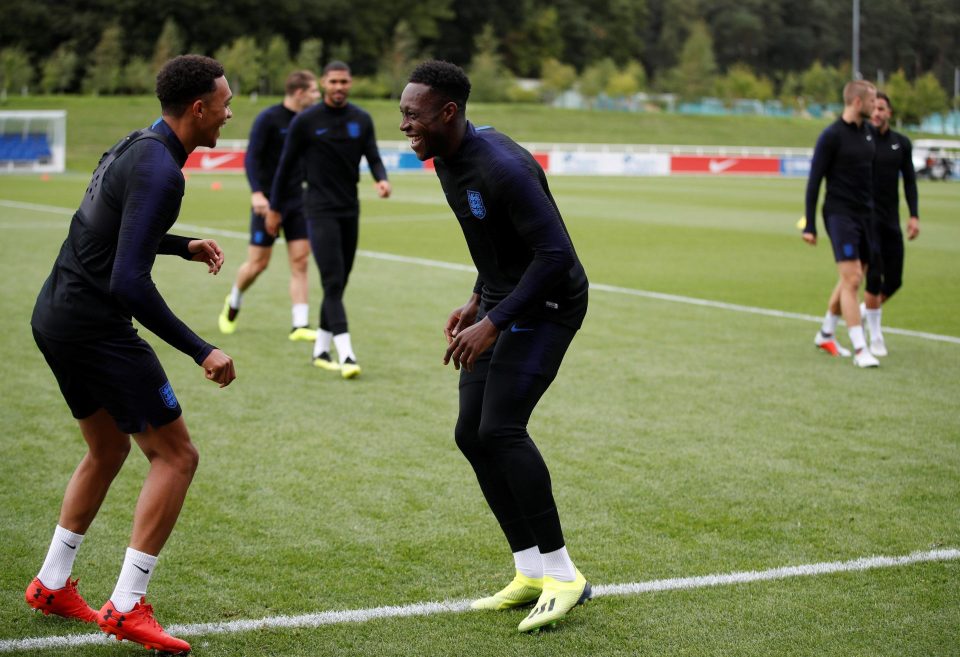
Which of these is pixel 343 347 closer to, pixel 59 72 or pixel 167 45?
pixel 59 72

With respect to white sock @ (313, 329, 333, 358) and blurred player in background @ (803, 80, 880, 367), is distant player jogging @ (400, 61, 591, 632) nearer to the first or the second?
white sock @ (313, 329, 333, 358)

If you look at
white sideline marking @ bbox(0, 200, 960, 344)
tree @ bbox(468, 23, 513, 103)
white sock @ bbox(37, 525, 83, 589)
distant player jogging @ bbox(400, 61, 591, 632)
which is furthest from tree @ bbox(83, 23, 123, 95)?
distant player jogging @ bbox(400, 61, 591, 632)

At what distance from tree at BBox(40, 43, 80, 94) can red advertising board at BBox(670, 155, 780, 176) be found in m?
45.3

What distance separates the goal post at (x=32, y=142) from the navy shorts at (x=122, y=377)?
43607 millimetres

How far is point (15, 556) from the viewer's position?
5352 mm

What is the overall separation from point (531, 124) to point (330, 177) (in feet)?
235

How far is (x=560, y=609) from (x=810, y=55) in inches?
5813

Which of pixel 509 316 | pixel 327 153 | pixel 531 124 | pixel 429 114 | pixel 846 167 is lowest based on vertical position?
pixel 531 124

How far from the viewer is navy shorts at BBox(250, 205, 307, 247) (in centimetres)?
1144

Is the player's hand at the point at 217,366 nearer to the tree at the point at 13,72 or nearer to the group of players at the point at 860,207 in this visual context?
the group of players at the point at 860,207

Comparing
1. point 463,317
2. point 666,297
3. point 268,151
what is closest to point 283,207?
point 268,151

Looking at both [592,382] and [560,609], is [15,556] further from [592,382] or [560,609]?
[592,382]

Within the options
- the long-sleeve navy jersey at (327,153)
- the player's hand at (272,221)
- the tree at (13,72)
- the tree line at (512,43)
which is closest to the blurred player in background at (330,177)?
the long-sleeve navy jersey at (327,153)

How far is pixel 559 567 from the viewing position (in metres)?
4.71
